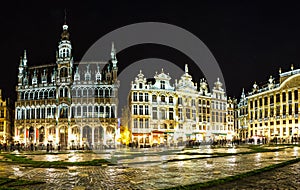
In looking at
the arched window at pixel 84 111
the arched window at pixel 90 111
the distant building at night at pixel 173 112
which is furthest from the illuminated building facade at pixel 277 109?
the arched window at pixel 84 111

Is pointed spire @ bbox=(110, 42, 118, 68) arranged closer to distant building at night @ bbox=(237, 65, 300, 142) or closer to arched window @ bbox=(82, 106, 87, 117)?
arched window @ bbox=(82, 106, 87, 117)

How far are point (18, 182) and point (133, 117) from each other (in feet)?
179

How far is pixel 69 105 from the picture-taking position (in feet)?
225

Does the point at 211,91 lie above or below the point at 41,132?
above

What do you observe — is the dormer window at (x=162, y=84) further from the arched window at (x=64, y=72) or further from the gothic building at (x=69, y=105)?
the arched window at (x=64, y=72)

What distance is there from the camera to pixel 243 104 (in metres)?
101

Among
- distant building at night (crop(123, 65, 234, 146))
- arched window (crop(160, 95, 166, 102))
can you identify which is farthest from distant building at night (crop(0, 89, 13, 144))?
arched window (crop(160, 95, 166, 102))

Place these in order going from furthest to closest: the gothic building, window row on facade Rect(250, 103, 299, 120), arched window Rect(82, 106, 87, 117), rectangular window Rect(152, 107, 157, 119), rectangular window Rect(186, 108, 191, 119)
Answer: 1. window row on facade Rect(250, 103, 299, 120)
2. rectangular window Rect(186, 108, 191, 119)
3. rectangular window Rect(152, 107, 157, 119)
4. arched window Rect(82, 106, 87, 117)
5. the gothic building

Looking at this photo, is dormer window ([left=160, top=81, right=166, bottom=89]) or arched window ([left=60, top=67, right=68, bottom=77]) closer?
dormer window ([left=160, top=81, right=166, bottom=89])

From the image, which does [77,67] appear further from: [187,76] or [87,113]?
[187,76]

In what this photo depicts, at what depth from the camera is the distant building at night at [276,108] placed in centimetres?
7575

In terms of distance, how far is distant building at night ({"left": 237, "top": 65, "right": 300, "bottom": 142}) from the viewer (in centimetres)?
7575

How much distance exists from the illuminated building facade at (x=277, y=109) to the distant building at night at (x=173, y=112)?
10.8 m

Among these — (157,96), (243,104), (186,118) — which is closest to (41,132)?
(157,96)
